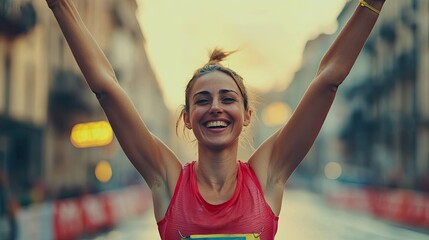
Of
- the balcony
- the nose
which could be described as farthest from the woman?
the balcony

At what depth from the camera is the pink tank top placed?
2701 millimetres

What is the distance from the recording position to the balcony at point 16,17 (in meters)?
21.9

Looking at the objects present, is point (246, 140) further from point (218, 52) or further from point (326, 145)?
point (326, 145)

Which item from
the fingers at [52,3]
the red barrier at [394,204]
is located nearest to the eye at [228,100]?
the fingers at [52,3]

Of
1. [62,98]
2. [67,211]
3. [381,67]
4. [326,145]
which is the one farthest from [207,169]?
[326,145]

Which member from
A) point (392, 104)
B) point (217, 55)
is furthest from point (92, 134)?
point (217, 55)

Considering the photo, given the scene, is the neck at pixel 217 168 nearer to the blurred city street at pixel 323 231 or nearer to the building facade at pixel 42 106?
the building facade at pixel 42 106

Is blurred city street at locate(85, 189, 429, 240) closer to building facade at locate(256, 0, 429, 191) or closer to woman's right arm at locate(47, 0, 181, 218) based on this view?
building facade at locate(256, 0, 429, 191)

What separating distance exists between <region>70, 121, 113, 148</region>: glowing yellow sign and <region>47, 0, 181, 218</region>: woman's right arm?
1108 inches

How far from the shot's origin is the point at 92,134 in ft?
103

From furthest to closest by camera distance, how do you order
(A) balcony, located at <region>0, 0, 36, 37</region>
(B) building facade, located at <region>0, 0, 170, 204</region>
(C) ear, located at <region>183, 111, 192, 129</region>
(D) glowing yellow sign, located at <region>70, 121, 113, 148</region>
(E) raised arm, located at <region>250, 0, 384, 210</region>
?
(D) glowing yellow sign, located at <region>70, 121, 113, 148</region> → (B) building facade, located at <region>0, 0, 170, 204</region> → (A) balcony, located at <region>0, 0, 36, 37</region> → (C) ear, located at <region>183, 111, 192, 129</region> → (E) raised arm, located at <region>250, 0, 384, 210</region>

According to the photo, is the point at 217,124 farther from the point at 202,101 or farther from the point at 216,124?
the point at 202,101

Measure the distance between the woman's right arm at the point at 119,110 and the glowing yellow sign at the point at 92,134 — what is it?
92.3 ft

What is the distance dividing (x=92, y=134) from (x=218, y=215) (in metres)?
29.1
